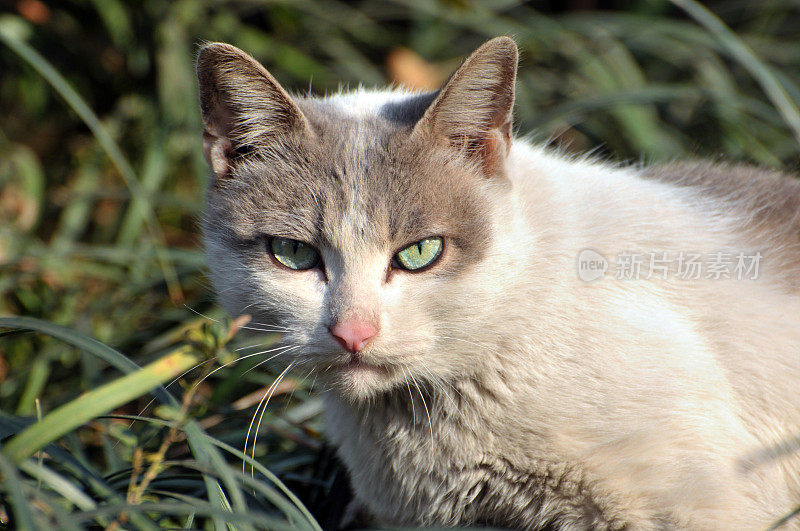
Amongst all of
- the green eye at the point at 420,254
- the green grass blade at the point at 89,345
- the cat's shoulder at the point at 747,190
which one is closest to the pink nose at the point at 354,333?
the green eye at the point at 420,254

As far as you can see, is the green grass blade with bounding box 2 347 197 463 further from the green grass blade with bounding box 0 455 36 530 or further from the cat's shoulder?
the cat's shoulder

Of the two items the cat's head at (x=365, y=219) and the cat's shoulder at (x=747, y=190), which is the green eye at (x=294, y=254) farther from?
the cat's shoulder at (x=747, y=190)

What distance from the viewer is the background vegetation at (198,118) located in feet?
6.79

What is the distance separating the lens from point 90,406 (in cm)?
92

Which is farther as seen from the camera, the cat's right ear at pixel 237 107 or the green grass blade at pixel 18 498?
the cat's right ear at pixel 237 107

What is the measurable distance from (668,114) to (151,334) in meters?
2.46

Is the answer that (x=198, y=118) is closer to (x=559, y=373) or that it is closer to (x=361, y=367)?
(x=361, y=367)

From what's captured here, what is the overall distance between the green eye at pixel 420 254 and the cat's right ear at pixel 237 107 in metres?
0.33

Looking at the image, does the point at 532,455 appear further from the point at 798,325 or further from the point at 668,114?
the point at 668,114

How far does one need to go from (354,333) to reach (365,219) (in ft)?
0.75

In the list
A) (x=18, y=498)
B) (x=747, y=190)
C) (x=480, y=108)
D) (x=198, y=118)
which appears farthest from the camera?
(x=198, y=118)

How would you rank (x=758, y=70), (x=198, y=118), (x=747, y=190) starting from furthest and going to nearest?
(x=198, y=118) < (x=758, y=70) < (x=747, y=190)

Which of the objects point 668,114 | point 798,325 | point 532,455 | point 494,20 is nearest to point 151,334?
point 532,455

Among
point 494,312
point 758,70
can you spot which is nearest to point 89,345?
point 494,312
